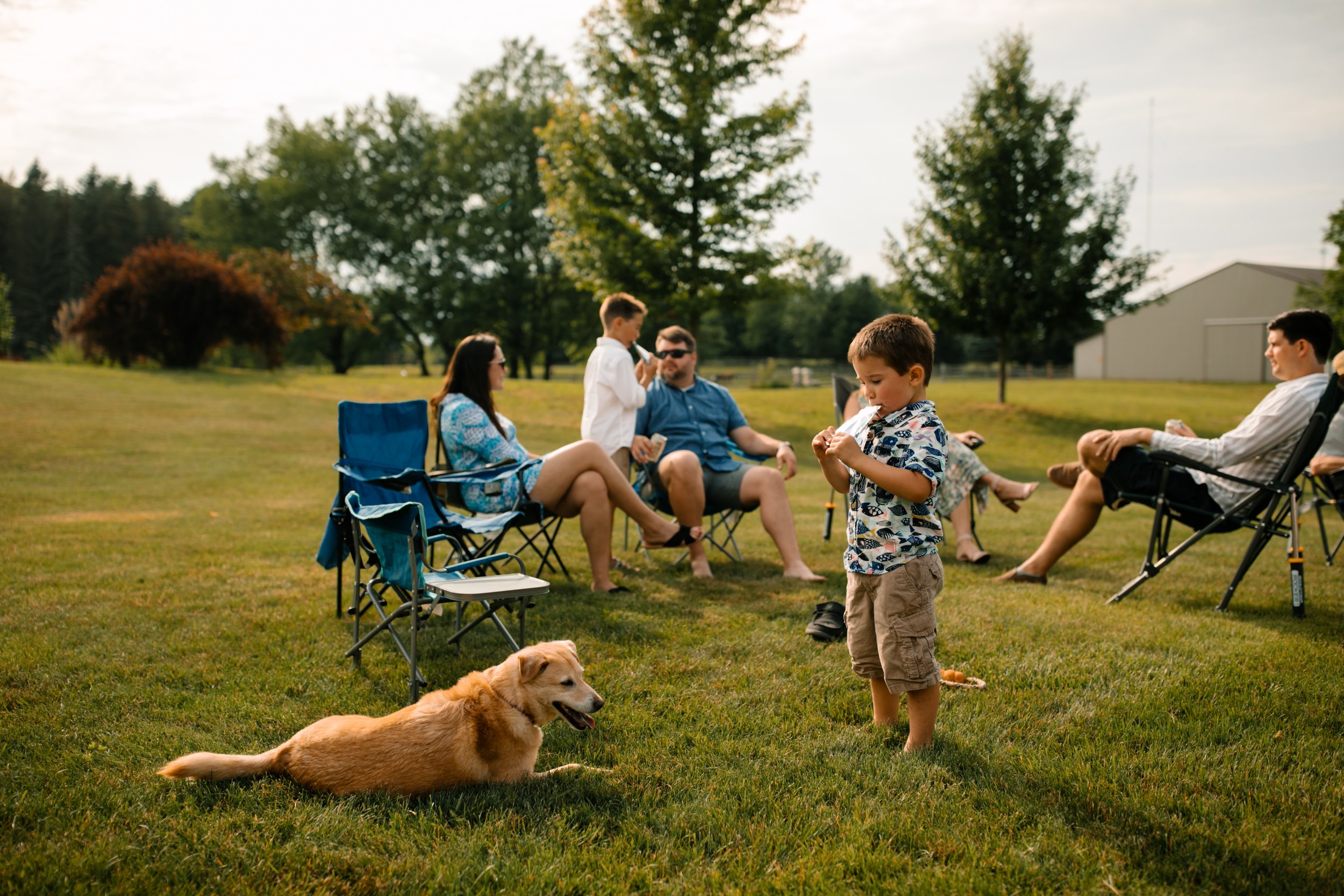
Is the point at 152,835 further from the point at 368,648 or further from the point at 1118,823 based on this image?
the point at 1118,823

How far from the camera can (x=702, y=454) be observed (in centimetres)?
559

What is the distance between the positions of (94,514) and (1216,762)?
7858mm

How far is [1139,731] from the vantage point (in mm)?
2791

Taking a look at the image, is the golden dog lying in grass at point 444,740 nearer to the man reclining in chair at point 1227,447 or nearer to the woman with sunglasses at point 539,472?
the woman with sunglasses at point 539,472

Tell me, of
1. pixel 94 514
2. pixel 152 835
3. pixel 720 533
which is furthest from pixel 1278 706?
pixel 94 514

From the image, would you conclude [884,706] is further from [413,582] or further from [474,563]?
[413,582]

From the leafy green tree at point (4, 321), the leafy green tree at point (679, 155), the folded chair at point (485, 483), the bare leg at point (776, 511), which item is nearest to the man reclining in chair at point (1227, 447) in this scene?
the bare leg at point (776, 511)

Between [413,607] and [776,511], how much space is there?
8.74 feet

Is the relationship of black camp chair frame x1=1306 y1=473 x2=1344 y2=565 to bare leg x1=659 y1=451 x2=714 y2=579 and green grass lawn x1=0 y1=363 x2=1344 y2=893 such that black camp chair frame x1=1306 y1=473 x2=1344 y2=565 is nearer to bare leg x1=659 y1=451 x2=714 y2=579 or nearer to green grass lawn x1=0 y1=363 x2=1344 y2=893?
green grass lawn x1=0 y1=363 x2=1344 y2=893

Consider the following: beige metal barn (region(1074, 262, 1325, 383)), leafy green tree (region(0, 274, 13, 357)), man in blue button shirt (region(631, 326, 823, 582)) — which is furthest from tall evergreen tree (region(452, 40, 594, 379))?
man in blue button shirt (region(631, 326, 823, 582))

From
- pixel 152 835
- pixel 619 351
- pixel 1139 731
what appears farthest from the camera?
pixel 619 351

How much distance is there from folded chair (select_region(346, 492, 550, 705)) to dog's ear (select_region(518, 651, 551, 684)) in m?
0.57

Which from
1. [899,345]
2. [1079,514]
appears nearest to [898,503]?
[899,345]

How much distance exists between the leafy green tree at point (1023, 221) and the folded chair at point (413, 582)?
16526mm
